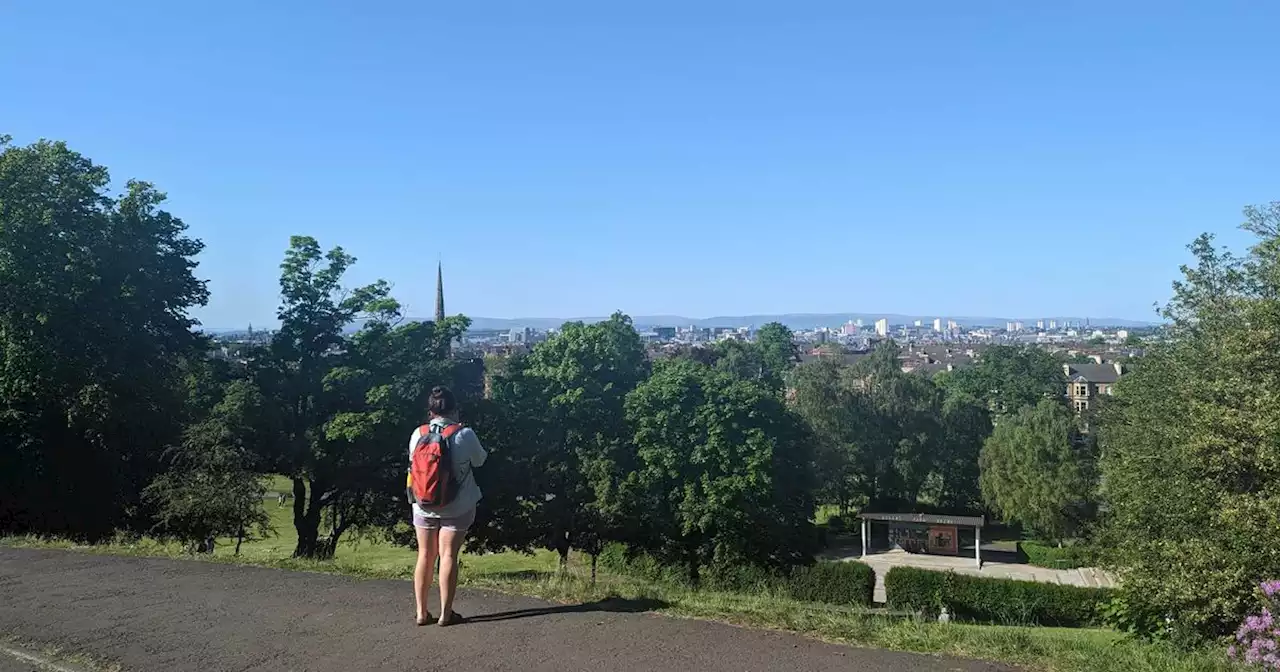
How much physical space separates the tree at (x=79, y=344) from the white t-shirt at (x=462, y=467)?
51.6ft

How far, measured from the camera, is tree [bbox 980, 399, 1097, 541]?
129ft

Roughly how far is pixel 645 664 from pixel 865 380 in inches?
1869

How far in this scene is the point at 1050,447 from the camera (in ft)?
132

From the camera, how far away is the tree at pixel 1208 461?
10570 mm

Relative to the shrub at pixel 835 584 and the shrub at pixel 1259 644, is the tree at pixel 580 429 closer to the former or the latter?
the shrub at pixel 835 584

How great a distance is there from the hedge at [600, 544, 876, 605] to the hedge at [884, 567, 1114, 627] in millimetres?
956

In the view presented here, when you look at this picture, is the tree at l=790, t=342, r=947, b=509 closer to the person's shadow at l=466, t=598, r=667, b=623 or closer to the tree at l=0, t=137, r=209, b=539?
the tree at l=0, t=137, r=209, b=539

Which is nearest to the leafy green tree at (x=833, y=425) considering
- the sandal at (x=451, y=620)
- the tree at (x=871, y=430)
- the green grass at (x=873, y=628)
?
the tree at (x=871, y=430)

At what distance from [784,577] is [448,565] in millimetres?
20139

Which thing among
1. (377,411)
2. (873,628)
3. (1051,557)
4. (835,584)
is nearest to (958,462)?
(1051,557)

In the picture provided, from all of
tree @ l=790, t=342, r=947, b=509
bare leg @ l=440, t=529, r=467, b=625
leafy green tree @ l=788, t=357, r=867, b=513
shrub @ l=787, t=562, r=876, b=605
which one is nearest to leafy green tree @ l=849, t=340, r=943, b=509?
tree @ l=790, t=342, r=947, b=509

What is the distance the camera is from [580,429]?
1109 inches

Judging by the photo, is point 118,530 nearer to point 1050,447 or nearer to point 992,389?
point 1050,447

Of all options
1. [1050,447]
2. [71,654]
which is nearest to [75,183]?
[71,654]
